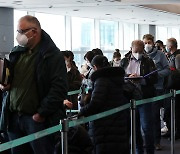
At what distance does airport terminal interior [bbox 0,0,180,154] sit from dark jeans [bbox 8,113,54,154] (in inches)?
132

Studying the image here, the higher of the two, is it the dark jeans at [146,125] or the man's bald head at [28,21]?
the man's bald head at [28,21]

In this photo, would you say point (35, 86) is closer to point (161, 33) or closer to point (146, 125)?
point (146, 125)

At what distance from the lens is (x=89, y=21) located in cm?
2269

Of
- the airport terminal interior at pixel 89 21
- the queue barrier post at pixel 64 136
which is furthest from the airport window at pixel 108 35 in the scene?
the queue barrier post at pixel 64 136

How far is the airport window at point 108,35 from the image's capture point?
78.3 ft

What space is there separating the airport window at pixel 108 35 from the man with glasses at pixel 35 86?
20.3 metres

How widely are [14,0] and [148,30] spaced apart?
1567 cm

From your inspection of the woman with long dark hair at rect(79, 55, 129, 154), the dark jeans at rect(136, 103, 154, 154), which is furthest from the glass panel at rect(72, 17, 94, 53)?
the woman with long dark hair at rect(79, 55, 129, 154)

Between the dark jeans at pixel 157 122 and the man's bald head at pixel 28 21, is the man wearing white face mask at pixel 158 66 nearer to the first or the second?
the dark jeans at pixel 157 122

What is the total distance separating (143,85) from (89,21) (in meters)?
17.3

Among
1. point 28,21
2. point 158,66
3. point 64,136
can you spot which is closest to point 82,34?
point 158,66

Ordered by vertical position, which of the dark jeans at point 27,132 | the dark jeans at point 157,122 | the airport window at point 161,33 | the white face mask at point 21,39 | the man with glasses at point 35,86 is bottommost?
the dark jeans at point 157,122

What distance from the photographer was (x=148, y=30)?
2758cm

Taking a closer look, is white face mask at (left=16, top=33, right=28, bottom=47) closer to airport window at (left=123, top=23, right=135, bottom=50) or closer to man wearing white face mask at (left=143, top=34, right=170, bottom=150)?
man wearing white face mask at (left=143, top=34, right=170, bottom=150)
